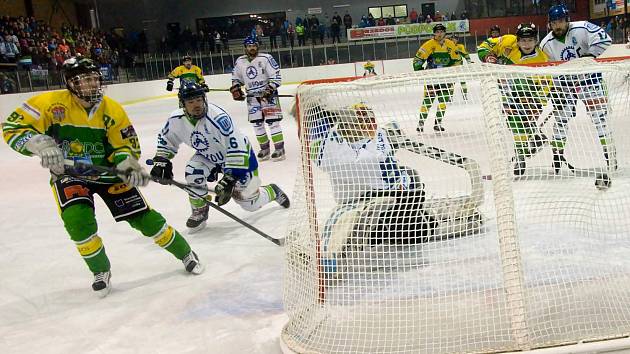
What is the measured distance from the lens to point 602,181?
2.33 meters

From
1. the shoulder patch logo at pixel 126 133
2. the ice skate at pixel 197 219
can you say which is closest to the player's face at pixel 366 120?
the shoulder patch logo at pixel 126 133

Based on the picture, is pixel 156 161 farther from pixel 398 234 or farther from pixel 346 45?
pixel 346 45

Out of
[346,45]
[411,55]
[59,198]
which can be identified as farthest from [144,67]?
[59,198]

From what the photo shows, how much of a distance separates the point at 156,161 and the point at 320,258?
143cm

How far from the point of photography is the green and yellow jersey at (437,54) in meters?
6.10

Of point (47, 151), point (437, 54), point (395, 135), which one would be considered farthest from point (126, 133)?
point (437, 54)

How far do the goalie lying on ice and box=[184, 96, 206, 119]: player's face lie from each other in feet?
3.53

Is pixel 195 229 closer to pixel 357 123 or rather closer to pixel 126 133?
pixel 126 133

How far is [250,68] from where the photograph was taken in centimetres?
578

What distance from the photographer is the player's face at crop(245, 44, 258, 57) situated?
225 inches

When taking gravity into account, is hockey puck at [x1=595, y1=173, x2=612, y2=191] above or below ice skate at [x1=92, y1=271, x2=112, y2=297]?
above

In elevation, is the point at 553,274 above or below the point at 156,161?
below

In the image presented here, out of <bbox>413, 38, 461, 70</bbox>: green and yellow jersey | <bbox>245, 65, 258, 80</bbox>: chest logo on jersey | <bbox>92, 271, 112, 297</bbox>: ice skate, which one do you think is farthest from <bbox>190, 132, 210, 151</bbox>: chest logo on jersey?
<bbox>413, 38, 461, 70</bbox>: green and yellow jersey

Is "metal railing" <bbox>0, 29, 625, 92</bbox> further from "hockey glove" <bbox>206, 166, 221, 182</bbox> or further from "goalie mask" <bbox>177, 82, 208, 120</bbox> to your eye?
"goalie mask" <bbox>177, 82, 208, 120</bbox>
